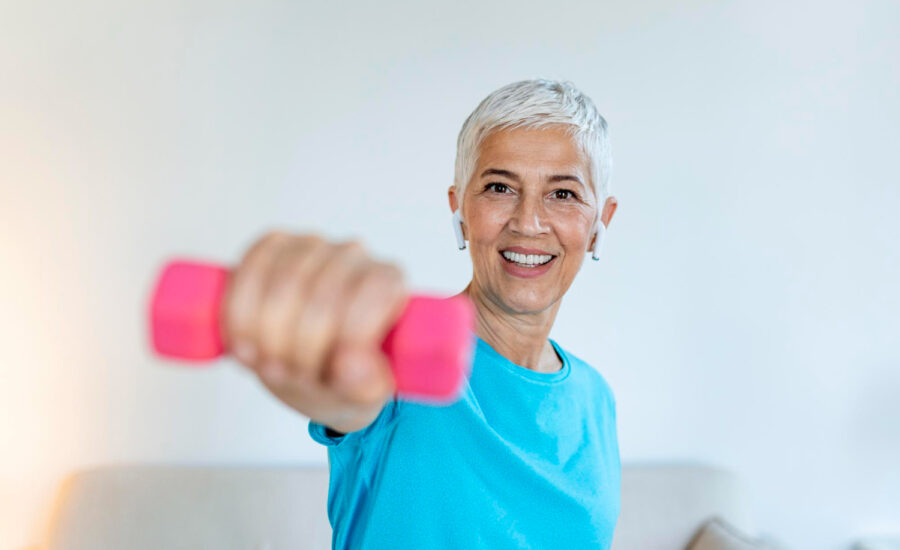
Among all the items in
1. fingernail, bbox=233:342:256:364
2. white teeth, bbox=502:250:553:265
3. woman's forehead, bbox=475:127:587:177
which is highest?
woman's forehead, bbox=475:127:587:177

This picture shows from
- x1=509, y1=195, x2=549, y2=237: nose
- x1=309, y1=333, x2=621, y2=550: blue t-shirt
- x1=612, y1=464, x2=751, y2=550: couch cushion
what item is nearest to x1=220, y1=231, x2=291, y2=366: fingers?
x1=309, y1=333, x2=621, y2=550: blue t-shirt

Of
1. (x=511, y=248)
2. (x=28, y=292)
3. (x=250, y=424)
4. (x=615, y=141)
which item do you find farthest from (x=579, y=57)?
(x=28, y=292)

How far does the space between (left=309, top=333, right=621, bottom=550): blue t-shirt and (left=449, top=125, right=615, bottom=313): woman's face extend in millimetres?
130

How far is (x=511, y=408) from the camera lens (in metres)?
0.93

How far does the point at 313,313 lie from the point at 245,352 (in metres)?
0.05

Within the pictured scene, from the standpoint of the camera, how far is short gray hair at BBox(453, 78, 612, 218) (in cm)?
100

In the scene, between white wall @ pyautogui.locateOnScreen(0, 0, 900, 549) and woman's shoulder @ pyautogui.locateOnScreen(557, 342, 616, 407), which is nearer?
woman's shoulder @ pyautogui.locateOnScreen(557, 342, 616, 407)

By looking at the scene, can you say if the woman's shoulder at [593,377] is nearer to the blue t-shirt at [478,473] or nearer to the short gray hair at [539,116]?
the blue t-shirt at [478,473]

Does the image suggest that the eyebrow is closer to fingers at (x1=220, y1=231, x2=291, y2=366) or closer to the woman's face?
the woman's face

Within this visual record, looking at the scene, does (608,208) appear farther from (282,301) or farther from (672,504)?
(672,504)

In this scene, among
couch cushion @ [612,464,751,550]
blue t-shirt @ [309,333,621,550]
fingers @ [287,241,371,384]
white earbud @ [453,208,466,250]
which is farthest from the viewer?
couch cushion @ [612,464,751,550]

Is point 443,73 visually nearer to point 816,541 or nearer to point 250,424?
point 250,424

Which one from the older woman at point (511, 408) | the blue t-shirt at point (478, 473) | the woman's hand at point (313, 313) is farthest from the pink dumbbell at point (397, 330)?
the blue t-shirt at point (478, 473)

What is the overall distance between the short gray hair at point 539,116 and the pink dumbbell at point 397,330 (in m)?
0.66
